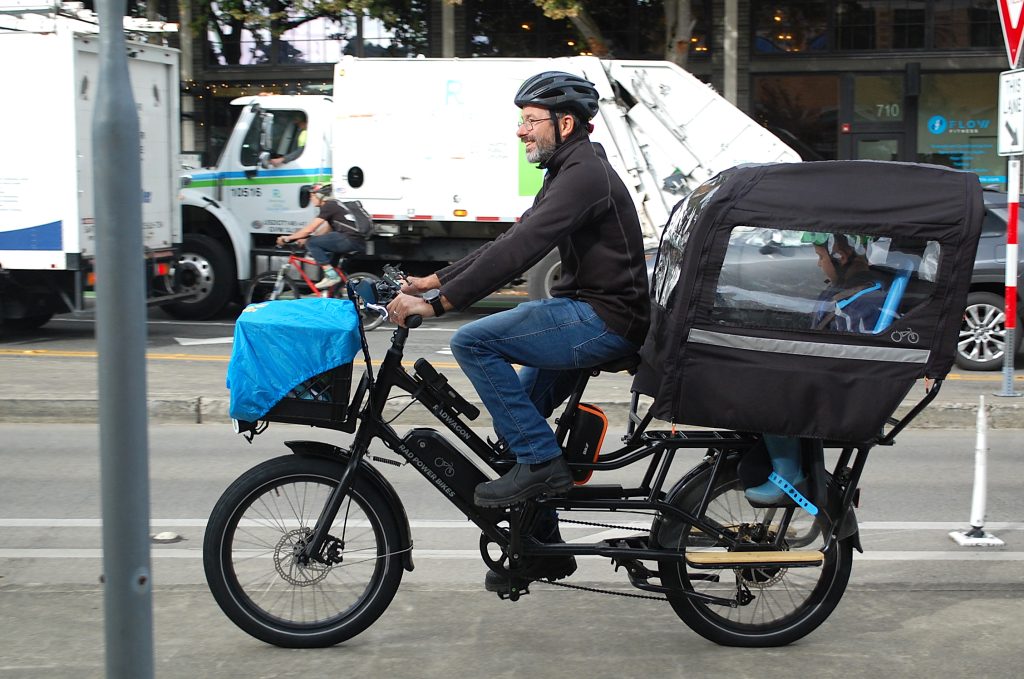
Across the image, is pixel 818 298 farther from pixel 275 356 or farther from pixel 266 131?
pixel 266 131

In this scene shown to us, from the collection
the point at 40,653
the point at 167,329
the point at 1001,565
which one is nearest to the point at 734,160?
the point at 167,329

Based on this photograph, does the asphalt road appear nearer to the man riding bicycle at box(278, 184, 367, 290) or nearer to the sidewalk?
the sidewalk

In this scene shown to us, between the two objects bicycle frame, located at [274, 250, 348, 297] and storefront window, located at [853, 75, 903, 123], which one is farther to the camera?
storefront window, located at [853, 75, 903, 123]

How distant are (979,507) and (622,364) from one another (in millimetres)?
2431

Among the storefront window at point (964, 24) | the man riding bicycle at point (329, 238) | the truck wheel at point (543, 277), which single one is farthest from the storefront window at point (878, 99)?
the man riding bicycle at point (329, 238)

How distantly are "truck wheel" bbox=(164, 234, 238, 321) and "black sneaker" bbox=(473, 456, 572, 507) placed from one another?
11.2 metres

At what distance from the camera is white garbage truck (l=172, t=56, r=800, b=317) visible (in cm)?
1453

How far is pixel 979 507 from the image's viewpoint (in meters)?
5.66

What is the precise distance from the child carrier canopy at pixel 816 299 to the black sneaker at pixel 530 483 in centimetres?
40

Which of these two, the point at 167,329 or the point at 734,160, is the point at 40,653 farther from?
the point at 734,160

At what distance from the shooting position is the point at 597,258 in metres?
4.09

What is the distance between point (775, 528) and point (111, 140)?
2710mm

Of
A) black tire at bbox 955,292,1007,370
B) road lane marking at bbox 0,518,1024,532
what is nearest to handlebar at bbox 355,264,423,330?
road lane marking at bbox 0,518,1024,532

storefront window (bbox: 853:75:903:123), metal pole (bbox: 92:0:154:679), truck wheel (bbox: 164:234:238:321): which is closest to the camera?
metal pole (bbox: 92:0:154:679)
